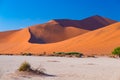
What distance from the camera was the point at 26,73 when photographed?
18.6 metres

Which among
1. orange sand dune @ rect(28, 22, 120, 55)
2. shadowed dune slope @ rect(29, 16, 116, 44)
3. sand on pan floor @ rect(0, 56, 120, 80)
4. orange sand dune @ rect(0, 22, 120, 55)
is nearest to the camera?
sand on pan floor @ rect(0, 56, 120, 80)

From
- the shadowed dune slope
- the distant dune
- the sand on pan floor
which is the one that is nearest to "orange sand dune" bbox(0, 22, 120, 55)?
the distant dune

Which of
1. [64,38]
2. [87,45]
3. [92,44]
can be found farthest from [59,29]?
[87,45]

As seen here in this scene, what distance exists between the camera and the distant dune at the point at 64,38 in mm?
86500

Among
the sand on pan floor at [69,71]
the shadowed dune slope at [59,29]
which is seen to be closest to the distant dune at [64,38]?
the shadowed dune slope at [59,29]

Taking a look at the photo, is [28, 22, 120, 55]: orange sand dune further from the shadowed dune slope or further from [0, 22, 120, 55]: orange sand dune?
the shadowed dune slope

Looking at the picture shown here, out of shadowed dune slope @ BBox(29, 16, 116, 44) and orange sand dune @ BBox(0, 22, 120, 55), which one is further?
shadowed dune slope @ BBox(29, 16, 116, 44)

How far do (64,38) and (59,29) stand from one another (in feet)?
33.5

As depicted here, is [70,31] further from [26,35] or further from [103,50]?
[103,50]

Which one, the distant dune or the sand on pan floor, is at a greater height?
the distant dune

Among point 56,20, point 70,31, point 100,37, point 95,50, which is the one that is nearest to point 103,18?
point 56,20

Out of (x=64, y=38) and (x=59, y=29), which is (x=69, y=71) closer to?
(x=64, y=38)

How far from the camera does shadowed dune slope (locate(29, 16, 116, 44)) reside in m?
119

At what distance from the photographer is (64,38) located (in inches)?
4820
